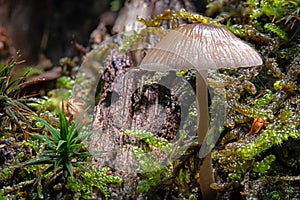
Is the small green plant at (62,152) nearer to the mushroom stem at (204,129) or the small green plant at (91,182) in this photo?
the small green plant at (91,182)

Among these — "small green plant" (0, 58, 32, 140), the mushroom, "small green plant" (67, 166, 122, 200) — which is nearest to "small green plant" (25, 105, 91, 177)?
"small green plant" (67, 166, 122, 200)

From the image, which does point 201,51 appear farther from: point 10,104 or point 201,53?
point 10,104

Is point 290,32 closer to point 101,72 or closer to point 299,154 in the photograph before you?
point 299,154

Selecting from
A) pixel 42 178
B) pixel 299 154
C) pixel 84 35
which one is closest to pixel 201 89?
pixel 299 154

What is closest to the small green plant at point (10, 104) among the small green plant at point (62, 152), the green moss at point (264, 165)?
the small green plant at point (62, 152)

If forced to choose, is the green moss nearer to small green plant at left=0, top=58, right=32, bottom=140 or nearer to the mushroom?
the mushroom

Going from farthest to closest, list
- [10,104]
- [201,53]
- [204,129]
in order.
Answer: [10,104], [204,129], [201,53]

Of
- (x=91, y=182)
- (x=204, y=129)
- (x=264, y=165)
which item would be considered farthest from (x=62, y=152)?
(x=264, y=165)

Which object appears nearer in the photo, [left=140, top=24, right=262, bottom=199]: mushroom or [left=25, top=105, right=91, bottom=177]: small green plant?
[left=140, top=24, right=262, bottom=199]: mushroom
